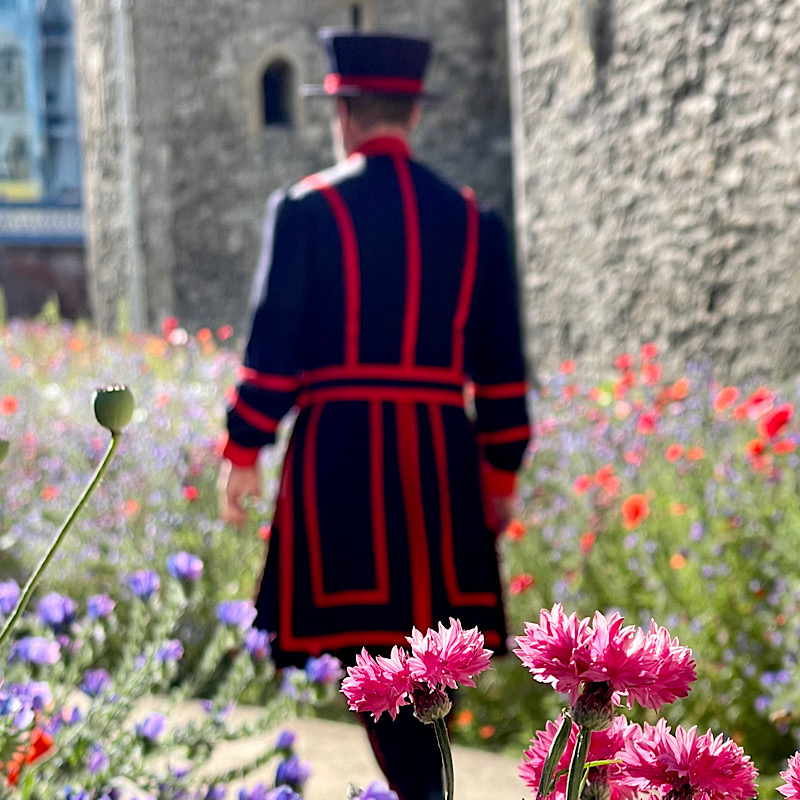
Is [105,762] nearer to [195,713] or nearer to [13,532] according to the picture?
[195,713]

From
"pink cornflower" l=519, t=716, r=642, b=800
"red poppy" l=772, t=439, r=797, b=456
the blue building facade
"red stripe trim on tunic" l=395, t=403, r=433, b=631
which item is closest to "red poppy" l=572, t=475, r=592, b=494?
"red poppy" l=772, t=439, r=797, b=456

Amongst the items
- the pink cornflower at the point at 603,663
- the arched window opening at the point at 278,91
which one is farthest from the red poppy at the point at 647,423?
the arched window opening at the point at 278,91

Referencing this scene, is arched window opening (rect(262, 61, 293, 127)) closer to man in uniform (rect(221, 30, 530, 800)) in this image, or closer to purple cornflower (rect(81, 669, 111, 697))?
man in uniform (rect(221, 30, 530, 800))

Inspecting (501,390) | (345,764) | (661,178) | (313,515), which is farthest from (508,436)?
(661,178)

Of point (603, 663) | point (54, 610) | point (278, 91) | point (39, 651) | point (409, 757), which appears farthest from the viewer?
point (278, 91)

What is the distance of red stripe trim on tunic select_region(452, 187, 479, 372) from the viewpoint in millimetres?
2598

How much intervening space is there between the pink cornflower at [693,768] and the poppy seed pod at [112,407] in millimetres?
489

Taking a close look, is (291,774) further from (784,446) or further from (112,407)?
(784,446)

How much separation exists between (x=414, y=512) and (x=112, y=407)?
5.04ft

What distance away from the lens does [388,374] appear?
2512 millimetres

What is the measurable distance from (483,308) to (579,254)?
4.31 m

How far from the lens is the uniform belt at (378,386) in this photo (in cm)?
249

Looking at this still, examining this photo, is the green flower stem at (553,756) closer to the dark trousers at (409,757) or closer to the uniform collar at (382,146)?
the dark trousers at (409,757)

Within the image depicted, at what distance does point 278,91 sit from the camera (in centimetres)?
1100
